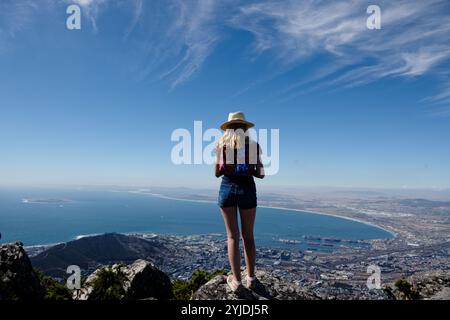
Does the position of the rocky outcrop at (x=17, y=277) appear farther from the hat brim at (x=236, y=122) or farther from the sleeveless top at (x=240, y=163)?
the hat brim at (x=236, y=122)

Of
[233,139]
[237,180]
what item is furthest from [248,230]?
[233,139]

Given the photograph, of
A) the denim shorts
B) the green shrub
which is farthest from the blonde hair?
the green shrub

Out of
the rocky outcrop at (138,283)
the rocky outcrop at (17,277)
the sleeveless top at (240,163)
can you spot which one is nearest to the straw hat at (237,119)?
the sleeveless top at (240,163)

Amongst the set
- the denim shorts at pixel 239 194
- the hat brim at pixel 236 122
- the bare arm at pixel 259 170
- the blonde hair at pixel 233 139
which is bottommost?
the denim shorts at pixel 239 194

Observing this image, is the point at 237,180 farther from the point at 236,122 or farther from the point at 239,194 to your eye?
the point at 236,122

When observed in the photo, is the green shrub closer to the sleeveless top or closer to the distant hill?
the sleeveless top

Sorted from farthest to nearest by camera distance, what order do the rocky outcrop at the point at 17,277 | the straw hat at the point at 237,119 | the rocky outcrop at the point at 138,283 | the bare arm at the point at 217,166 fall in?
the rocky outcrop at the point at 138,283 < the rocky outcrop at the point at 17,277 < the straw hat at the point at 237,119 < the bare arm at the point at 217,166
